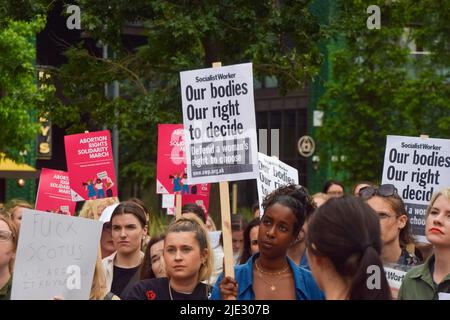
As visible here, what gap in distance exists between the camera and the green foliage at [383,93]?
29828mm

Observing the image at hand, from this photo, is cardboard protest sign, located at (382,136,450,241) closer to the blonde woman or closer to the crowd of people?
the crowd of people

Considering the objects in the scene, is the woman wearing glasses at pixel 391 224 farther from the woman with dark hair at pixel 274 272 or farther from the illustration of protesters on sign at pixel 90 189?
the illustration of protesters on sign at pixel 90 189

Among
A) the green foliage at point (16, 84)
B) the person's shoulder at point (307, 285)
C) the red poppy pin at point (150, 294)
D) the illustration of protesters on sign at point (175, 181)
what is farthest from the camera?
the green foliage at point (16, 84)

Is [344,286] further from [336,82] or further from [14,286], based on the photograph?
[336,82]

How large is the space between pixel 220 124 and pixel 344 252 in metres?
2.69

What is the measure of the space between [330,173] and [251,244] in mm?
31770

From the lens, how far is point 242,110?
24.0ft

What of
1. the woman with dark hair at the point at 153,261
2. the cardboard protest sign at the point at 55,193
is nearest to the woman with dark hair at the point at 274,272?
the woman with dark hair at the point at 153,261

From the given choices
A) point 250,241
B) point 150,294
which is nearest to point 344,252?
point 150,294

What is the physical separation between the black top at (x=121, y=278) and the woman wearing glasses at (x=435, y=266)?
105 inches

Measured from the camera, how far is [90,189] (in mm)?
12227

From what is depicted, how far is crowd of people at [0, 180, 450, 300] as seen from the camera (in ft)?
15.4

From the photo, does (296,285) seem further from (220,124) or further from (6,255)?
(6,255)
